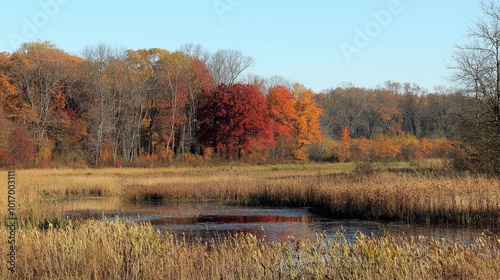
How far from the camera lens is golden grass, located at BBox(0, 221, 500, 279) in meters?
8.34

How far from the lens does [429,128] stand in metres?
90.6

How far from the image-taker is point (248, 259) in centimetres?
930

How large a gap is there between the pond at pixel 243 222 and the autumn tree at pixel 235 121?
26.3 meters

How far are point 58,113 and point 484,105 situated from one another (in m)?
38.5

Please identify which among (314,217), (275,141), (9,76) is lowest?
(314,217)

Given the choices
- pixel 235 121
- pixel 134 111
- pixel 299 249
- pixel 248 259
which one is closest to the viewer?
pixel 248 259

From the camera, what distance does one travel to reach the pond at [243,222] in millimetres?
15836

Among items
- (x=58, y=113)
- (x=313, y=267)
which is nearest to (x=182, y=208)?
(x=313, y=267)

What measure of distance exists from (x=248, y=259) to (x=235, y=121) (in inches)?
1687

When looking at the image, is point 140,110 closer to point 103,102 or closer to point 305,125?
point 103,102

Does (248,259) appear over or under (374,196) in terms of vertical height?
under

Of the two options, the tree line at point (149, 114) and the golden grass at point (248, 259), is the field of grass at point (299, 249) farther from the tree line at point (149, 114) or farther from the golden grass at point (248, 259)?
the tree line at point (149, 114)

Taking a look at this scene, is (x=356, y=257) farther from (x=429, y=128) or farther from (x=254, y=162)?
(x=429, y=128)

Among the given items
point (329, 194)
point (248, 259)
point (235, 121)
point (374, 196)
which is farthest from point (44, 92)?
point (248, 259)
